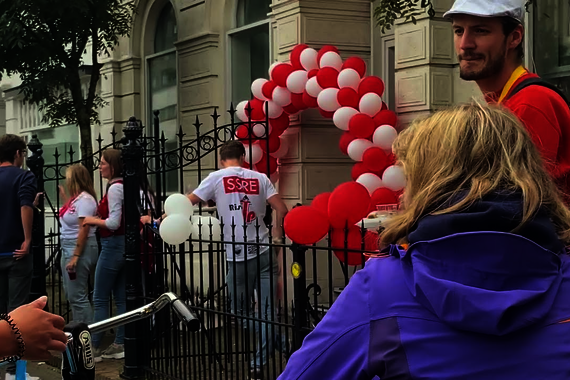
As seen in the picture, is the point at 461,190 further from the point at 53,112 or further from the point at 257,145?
the point at 53,112

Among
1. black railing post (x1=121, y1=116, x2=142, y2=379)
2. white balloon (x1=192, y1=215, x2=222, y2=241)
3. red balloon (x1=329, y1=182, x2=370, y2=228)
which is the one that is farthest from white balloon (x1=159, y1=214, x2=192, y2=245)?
red balloon (x1=329, y1=182, x2=370, y2=228)

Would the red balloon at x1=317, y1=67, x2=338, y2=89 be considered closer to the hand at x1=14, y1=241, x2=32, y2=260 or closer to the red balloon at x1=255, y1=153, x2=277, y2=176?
the red balloon at x1=255, y1=153, x2=277, y2=176

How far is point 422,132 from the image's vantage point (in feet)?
5.05

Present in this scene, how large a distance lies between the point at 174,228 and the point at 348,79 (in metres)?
2.32

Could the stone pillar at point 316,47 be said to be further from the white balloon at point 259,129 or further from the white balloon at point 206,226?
the white balloon at point 206,226

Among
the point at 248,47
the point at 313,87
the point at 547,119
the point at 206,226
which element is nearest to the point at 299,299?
the point at 206,226

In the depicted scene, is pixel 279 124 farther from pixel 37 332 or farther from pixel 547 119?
pixel 37 332

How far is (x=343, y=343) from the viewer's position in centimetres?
143

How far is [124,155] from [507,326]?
4480 millimetres

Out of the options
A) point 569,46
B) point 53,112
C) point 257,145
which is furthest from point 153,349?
point 53,112

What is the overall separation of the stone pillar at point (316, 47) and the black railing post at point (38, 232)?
Answer: 268 cm

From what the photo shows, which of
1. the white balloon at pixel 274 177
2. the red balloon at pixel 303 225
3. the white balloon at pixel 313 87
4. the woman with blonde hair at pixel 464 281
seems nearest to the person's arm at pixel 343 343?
the woman with blonde hair at pixel 464 281

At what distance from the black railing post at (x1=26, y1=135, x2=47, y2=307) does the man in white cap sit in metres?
5.37

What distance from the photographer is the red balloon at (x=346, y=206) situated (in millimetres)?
4985
